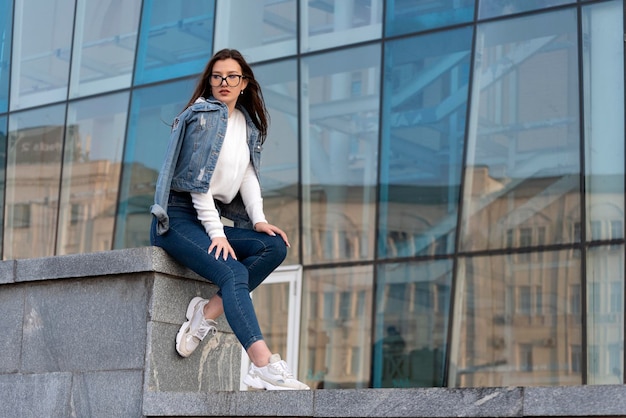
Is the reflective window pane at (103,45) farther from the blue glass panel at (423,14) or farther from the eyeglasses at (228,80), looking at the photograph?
the eyeglasses at (228,80)

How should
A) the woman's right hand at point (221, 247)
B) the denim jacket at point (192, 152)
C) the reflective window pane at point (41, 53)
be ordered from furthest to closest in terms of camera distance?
the reflective window pane at point (41, 53), the denim jacket at point (192, 152), the woman's right hand at point (221, 247)

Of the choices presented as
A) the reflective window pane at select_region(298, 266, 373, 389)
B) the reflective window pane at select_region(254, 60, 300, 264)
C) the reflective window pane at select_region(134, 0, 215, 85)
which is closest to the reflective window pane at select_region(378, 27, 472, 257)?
the reflective window pane at select_region(298, 266, 373, 389)

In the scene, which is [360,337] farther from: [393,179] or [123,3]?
[123,3]

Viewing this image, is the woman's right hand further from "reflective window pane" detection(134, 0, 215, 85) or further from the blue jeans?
"reflective window pane" detection(134, 0, 215, 85)

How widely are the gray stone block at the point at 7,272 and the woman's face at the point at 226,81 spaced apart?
1.78m

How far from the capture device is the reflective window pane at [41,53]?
658 inches

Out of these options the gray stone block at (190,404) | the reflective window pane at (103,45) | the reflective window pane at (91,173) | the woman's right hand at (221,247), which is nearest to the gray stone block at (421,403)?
the gray stone block at (190,404)

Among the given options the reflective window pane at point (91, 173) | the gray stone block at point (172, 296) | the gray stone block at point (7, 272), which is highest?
the reflective window pane at point (91, 173)

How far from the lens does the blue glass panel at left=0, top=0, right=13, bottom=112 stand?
17297 millimetres

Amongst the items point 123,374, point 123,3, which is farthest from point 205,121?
point 123,3

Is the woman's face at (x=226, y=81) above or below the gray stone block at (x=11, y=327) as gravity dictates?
above

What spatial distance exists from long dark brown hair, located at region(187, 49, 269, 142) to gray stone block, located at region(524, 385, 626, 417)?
2648mm

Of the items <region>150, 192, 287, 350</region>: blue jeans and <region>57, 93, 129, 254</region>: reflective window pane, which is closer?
<region>150, 192, 287, 350</region>: blue jeans

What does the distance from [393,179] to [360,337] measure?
6.34 ft
